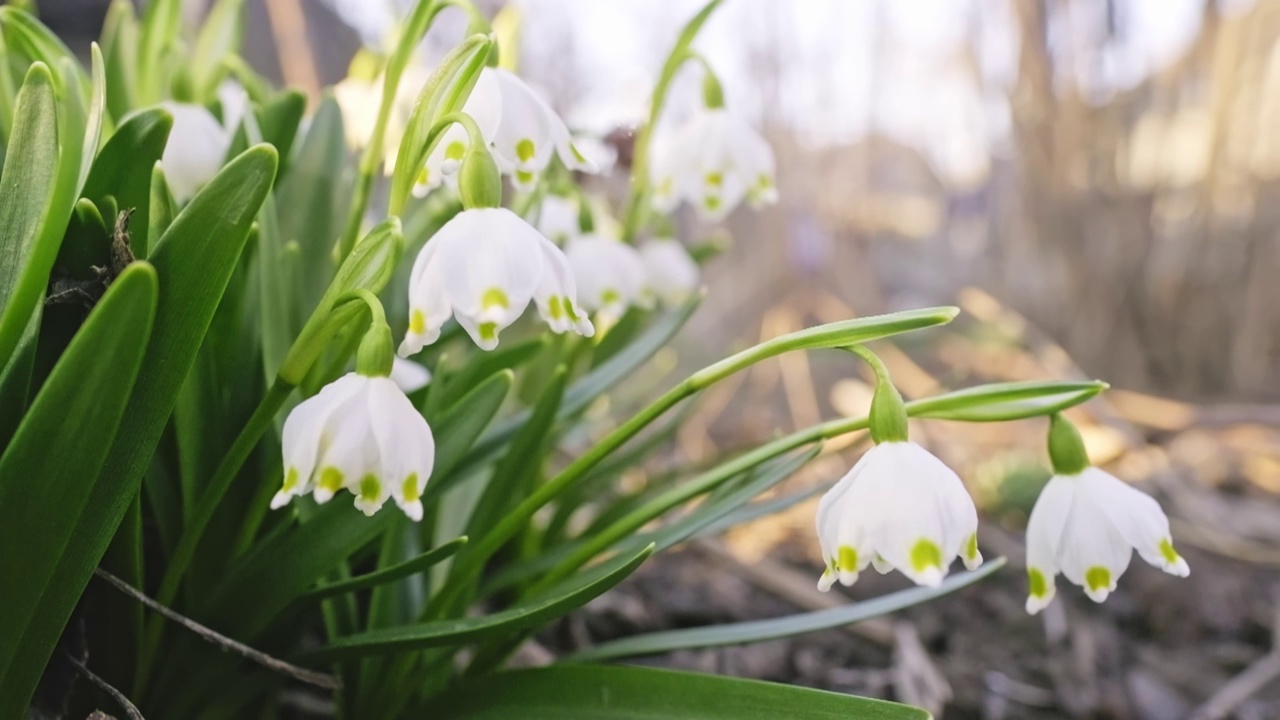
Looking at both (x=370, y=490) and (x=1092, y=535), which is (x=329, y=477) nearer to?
(x=370, y=490)

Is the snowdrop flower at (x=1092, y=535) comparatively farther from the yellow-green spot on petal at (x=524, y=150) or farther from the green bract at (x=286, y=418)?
the yellow-green spot on petal at (x=524, y=150)

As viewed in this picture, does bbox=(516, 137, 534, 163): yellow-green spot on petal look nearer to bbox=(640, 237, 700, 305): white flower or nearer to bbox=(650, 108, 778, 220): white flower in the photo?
bbox=(650, 108, 778, 220): white flower

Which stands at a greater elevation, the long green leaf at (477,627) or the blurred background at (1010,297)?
the long green leaf at (477,627)

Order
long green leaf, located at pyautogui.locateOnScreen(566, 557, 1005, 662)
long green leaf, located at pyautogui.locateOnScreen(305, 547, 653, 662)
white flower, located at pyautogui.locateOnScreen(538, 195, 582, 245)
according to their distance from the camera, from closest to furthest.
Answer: long green leaf, located at pyautogui.locateOnScreen(305, 547, 653, 662), long green leaf, located at pyautogui.locateOnScreen(566, 557, 1005, 662), white flower, located at pyautogui.locateOnScreen(538, 195, 582, 245)

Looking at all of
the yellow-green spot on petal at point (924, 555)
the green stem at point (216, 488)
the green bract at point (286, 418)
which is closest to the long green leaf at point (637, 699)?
the green bract at point (286, 418)

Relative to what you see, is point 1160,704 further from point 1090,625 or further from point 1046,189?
point 1046,189

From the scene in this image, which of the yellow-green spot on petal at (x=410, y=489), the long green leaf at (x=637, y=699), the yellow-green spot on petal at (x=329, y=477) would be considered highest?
the yellow-green spot on petal at (x=329, y=477)

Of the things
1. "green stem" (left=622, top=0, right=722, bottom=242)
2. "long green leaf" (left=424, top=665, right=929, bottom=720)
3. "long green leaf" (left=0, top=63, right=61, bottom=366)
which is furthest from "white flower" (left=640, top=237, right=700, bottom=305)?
"long green leaf" (left=0, top=63, right=61, bottom=366)

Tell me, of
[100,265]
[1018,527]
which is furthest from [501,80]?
[1018,527]
